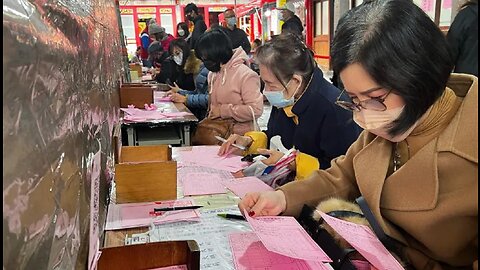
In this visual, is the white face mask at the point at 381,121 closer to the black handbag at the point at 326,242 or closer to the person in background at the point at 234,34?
the black handbag at the point at 326,242

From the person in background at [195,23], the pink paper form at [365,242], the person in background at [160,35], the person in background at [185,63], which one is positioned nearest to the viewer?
the pink paper form at [365,242]

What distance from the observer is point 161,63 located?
17.6 feet

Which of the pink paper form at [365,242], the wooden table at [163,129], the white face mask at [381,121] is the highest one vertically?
the white face mask at [381,121]

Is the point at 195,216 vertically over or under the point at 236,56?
under

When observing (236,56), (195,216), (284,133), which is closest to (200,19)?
(236,56)

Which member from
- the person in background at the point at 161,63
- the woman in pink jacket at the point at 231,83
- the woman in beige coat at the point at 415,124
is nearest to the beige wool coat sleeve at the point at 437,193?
the woman in beige coat at the point at 415,124

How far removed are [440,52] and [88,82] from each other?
84cm

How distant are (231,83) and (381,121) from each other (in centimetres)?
189

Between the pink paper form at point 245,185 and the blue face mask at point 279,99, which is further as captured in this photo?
the blue face mask at point 279,99

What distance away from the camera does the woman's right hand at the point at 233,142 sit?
2.01 m

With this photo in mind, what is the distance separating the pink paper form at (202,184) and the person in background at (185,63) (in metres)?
2.60

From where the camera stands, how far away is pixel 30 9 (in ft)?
1.79

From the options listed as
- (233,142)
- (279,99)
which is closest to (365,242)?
(279,99)

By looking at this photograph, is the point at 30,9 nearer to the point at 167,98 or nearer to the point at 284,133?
A: the point at 284,133
